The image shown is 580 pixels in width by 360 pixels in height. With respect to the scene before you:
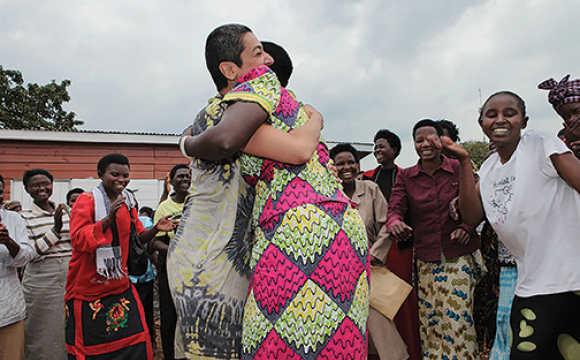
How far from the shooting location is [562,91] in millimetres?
2572

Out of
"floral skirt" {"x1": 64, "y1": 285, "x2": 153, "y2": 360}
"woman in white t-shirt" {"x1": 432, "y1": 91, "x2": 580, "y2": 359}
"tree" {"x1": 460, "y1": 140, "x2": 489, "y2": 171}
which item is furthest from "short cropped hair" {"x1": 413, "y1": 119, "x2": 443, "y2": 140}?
"tree" {"x1": 460, "y1": 140, "x2": 489, "y2": 171}

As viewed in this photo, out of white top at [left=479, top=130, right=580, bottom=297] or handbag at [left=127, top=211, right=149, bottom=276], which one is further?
handbag at [left=127, top=211, right=149, bottom=276]

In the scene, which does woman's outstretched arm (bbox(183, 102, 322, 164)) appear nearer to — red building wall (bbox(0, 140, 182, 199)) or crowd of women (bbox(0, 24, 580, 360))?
crowd of women (bbox(0, 24, 580, 360))

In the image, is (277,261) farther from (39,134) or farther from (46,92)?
(46,92)

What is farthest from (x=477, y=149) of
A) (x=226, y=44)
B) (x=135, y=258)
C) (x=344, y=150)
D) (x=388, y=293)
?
(x=226, y=44)

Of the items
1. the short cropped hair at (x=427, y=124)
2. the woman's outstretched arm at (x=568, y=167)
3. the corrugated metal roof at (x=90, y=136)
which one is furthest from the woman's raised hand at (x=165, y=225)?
the corrugated metal roof at (x=90, y=136)

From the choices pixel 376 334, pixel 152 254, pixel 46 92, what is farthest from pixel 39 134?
pixel 46 92

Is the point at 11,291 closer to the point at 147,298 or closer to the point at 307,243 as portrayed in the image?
the point at 147,298

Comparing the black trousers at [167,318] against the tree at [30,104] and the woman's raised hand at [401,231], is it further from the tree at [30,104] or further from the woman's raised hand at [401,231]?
the tree at [30,104]

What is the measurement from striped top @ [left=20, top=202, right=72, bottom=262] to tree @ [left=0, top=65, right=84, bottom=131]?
29949 mm

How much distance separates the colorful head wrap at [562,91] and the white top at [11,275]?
4.72 metres

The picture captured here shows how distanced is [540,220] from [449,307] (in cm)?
140

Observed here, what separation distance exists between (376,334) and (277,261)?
100.0 inches

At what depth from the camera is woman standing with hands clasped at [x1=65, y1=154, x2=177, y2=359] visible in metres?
3.57
